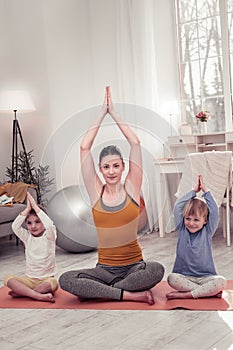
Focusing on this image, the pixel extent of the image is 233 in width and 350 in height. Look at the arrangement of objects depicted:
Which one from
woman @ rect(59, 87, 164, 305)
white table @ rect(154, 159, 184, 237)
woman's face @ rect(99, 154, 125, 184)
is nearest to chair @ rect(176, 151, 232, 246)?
white table @ rect(154, 159, 184, 237)

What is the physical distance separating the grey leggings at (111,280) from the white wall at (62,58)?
2403 mm

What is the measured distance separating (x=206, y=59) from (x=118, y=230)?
299cm

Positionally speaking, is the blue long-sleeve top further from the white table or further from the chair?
the white table

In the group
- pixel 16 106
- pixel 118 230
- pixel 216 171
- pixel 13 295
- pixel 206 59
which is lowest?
pixel 13 295

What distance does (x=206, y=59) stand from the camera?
5.12 m

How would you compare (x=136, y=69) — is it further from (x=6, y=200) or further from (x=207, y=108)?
(x=6, y=200)

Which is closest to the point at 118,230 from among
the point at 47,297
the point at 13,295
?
the point at 47,297

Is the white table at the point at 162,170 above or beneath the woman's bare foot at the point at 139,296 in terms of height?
above

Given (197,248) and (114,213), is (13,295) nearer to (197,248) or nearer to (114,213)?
(114,213)

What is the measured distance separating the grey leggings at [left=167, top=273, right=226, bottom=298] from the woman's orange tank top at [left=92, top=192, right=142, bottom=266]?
26 centimetres

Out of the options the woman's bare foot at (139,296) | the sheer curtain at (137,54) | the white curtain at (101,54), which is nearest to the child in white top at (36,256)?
the woman's bare foot at (139,296)

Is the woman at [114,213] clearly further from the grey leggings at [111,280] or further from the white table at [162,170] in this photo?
the white table at [162,170]

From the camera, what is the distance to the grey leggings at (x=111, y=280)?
8.69ft

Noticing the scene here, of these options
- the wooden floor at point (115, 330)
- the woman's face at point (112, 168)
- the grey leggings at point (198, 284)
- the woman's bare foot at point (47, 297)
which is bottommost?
the wooden floor at point (115, 330)
